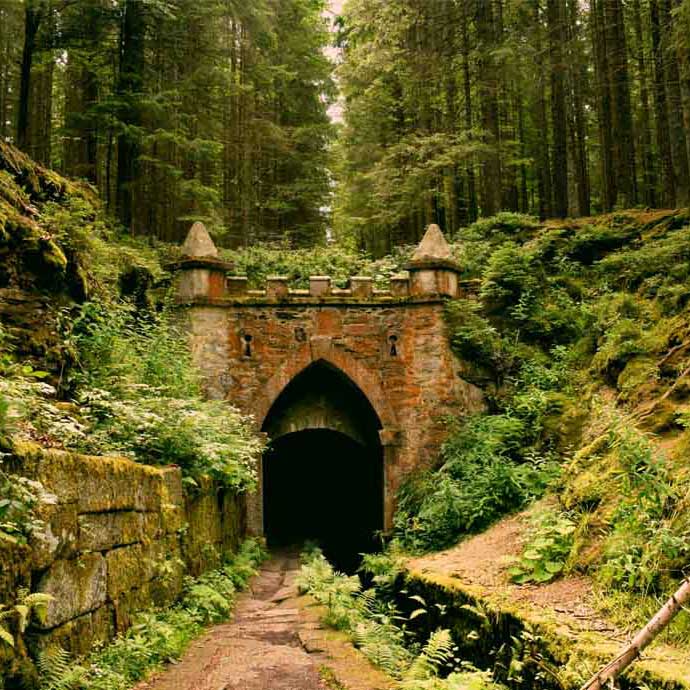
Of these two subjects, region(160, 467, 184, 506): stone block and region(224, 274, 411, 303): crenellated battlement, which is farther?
region(224, 274, 411, 303): crenellated battlement

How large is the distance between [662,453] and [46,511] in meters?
4.49

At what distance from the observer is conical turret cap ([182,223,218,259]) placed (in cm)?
A: 1198

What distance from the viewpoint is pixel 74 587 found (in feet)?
12.6

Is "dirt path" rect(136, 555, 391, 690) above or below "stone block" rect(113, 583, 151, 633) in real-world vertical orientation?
below

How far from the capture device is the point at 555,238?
44.5 feet

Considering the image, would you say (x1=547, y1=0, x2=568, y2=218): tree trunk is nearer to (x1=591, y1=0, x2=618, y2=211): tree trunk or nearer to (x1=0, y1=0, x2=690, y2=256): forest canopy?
(x1=0, y1=0, x2=690, y2=256): forest canopy

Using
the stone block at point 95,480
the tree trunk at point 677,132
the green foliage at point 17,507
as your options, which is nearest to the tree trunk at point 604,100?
the tree trunk at point 677,132

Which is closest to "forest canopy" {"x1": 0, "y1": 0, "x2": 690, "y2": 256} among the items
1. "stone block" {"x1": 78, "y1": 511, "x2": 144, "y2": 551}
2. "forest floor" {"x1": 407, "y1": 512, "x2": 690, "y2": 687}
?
"forest floor" {"x1": 407, "y1": 512, "x2": 690, "y2": 687}

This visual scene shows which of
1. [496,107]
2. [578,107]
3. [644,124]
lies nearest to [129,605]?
[496,107]

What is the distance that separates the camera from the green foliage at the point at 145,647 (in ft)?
11.1

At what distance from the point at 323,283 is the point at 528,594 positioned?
793cm

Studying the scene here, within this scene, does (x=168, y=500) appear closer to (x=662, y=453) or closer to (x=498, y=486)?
(x=662, y=453)

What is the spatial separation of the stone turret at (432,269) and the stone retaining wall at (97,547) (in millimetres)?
7177

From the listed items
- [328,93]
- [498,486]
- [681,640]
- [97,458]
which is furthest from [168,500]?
[328,93]
